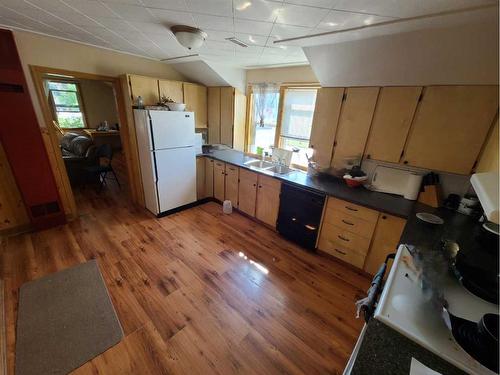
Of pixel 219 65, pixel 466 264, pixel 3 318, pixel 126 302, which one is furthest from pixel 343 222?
pixel 3 318

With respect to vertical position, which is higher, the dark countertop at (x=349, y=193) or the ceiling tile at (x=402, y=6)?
the ceiling tile at (x=402, y=6)

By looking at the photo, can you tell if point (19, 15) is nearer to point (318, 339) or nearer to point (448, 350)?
point (448, 350)

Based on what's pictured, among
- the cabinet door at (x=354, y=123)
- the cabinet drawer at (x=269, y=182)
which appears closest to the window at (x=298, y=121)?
the cabinet door at (x=354, y=123)

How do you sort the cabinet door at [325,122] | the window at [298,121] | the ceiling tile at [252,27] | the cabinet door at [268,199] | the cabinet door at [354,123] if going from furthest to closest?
the window at [298,121] < the cabinet door at [268,199] < the cabinet door at [325,122] < the cabinet door at [354,123] < the ceiling tile at [252,27]

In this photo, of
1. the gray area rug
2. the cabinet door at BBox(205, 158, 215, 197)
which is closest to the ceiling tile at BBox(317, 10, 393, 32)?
the cabinet door at BBox(205, 158, 215, 197)

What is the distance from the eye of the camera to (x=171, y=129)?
2.97 m

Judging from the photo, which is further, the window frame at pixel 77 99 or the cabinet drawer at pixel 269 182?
the window frame at pixel 77 99

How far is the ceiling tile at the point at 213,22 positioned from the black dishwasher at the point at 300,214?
1757 mm

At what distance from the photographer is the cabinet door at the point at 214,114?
150 inches

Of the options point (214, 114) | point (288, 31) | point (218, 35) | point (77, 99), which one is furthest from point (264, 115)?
point (77, 99)

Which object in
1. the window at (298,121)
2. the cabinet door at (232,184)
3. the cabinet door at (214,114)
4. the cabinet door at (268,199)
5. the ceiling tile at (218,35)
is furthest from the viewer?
the cabinet door at (214,114)

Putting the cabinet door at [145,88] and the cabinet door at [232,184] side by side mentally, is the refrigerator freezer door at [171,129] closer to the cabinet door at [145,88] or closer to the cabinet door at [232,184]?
the cabinet door at [145,88]

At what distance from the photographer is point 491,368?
696 millimetres

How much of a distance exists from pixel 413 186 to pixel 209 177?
2945 millimetres
